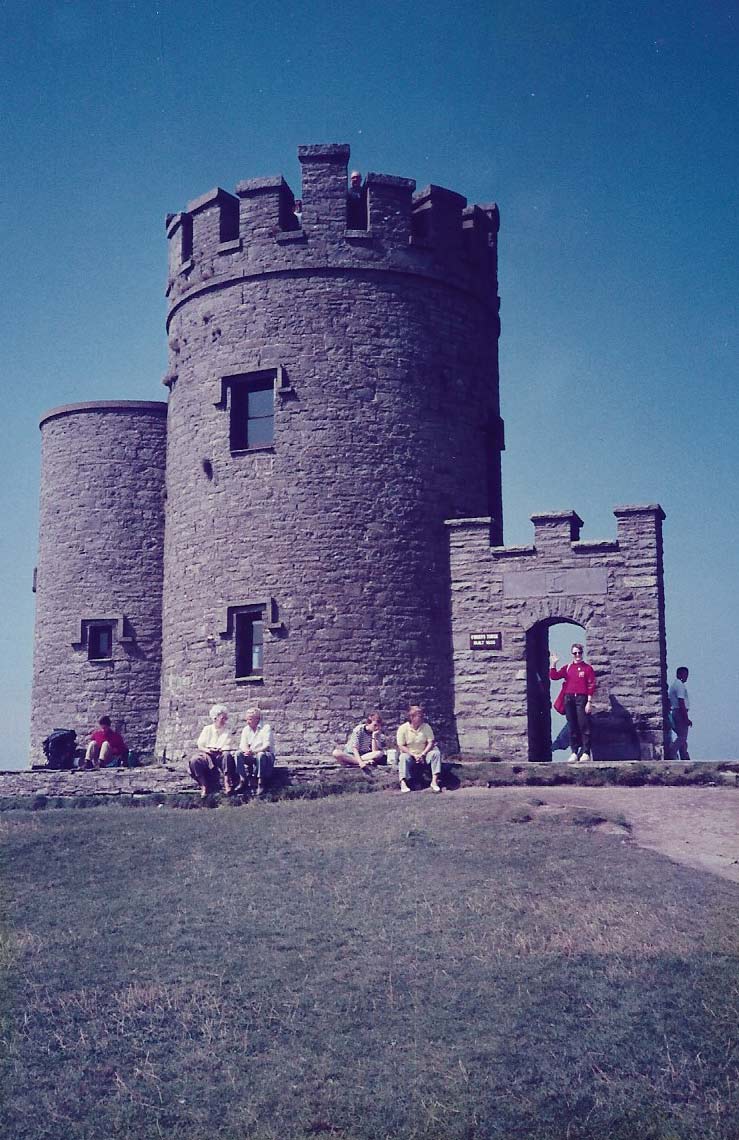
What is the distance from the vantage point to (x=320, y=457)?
66.4ft

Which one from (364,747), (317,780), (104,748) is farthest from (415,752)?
(104,748)

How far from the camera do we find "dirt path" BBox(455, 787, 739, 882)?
12.1m

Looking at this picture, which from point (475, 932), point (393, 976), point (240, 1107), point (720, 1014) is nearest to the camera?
point (240, 1107)

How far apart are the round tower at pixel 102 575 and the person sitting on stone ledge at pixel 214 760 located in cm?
592

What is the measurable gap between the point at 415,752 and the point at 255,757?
246 cm

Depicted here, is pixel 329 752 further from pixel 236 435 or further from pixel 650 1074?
pixel 650 1074

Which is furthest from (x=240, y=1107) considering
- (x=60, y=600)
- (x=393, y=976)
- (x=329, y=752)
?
(x=60, y=600)

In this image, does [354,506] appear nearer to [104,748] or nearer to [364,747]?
[364,747]

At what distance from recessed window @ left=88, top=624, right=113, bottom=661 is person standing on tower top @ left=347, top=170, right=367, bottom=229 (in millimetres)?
9438

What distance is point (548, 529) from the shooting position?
19906 millimetres

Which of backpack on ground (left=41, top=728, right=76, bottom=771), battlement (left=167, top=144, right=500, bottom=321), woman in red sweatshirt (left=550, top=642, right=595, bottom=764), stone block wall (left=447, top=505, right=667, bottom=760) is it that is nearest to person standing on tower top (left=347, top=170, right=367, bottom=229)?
battlement (left=167, top=144, right=500, bottom=321)

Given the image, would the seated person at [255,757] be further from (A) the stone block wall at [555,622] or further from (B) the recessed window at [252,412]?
(B) the recessed window at [252,412]

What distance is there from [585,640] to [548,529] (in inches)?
79.1

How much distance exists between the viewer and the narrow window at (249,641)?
2023 centimetres
